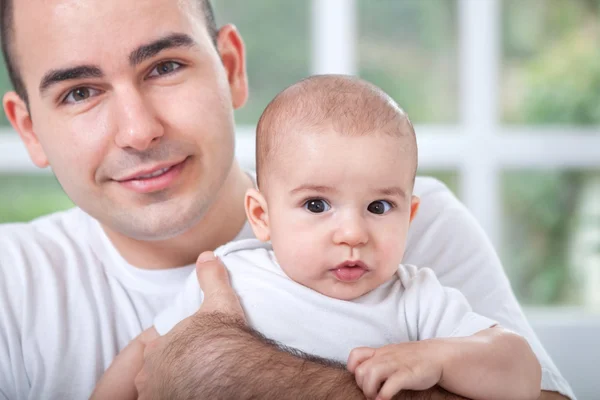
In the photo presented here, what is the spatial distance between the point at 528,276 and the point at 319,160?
12.0ft

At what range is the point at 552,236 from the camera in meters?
4.68

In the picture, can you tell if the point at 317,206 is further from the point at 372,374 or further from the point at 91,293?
the point at 91,293

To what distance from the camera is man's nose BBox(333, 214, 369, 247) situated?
137 cm

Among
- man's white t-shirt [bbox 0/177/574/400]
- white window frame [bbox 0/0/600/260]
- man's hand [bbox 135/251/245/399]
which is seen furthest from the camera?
white window frame [bbox 0/0/600/260]

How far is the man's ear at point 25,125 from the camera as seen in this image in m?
2.01

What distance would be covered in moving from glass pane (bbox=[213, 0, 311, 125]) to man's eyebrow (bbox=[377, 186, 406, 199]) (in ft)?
10.6

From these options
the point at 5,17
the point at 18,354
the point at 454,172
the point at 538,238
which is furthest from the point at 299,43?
the point at 18,354

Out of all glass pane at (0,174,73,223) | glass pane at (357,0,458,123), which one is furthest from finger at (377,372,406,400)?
glass pane at (0,174,73,223)

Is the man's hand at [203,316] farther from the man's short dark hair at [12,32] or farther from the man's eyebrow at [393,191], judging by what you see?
the man's short dark hair at [12,32]

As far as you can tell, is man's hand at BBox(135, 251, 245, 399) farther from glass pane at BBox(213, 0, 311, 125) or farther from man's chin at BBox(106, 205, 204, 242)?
glass pane at BBox(213, 0, 311, 125)

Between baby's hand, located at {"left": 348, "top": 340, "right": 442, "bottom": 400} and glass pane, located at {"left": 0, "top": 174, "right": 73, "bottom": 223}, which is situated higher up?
baby's hand, located at {"left": 348, "top": 340, "right": 442, "bottom": 400}

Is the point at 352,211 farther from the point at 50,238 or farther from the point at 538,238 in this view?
the point at 538,238

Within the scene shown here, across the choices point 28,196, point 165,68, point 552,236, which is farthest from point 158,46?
point 552,236

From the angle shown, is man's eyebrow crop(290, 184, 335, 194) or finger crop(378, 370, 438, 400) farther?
man's eyebrow crop(290, 184, 335, 194)
